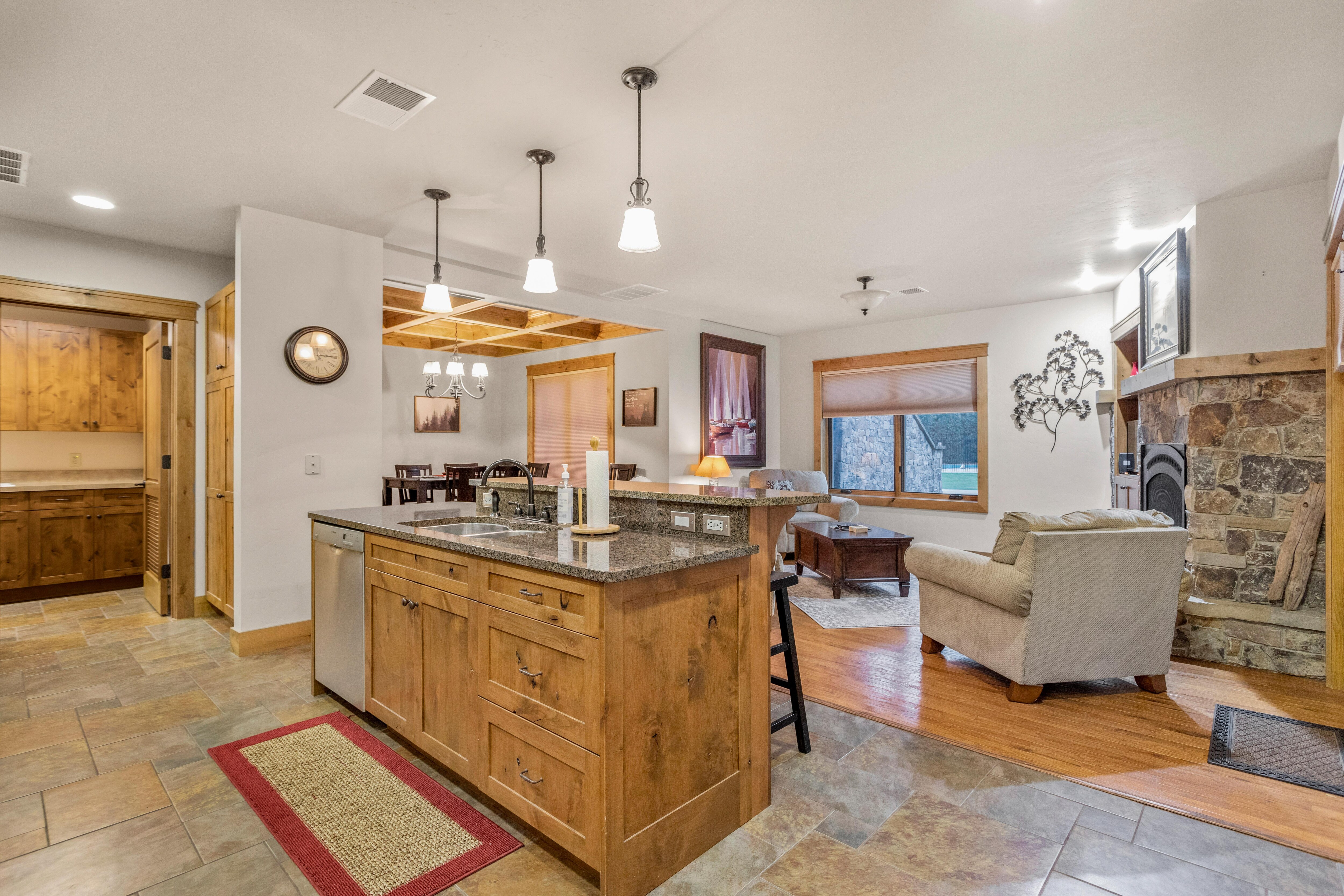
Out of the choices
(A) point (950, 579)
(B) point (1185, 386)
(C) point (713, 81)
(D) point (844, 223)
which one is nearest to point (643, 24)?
(C) point (713, 81)

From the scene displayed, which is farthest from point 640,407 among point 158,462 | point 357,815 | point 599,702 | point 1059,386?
point 599,702

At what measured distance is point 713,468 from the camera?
6695 mm

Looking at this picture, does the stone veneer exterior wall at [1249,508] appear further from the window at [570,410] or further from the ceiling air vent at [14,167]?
the ceiling air vent at [14,167]

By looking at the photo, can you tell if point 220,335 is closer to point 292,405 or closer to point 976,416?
point 292,405

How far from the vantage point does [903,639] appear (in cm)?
404

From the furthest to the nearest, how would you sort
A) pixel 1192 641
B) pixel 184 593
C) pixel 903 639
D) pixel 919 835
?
pixel 184 593 < pixel 903 639 < pixel 1192 641 < pixel 919 835

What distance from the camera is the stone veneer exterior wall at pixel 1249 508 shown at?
3396 mm

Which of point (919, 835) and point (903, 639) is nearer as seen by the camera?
point (919, 835)

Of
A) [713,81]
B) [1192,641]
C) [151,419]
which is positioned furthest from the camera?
[151,419]

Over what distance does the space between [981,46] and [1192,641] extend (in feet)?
11.2

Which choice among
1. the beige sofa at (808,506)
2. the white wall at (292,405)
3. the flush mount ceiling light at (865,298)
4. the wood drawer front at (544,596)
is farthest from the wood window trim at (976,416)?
the wood drawer front at (544,596)

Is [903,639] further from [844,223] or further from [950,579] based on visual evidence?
[844,223]

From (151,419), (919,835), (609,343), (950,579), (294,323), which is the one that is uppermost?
(609,343)

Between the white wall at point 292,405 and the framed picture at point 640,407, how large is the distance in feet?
10.9
